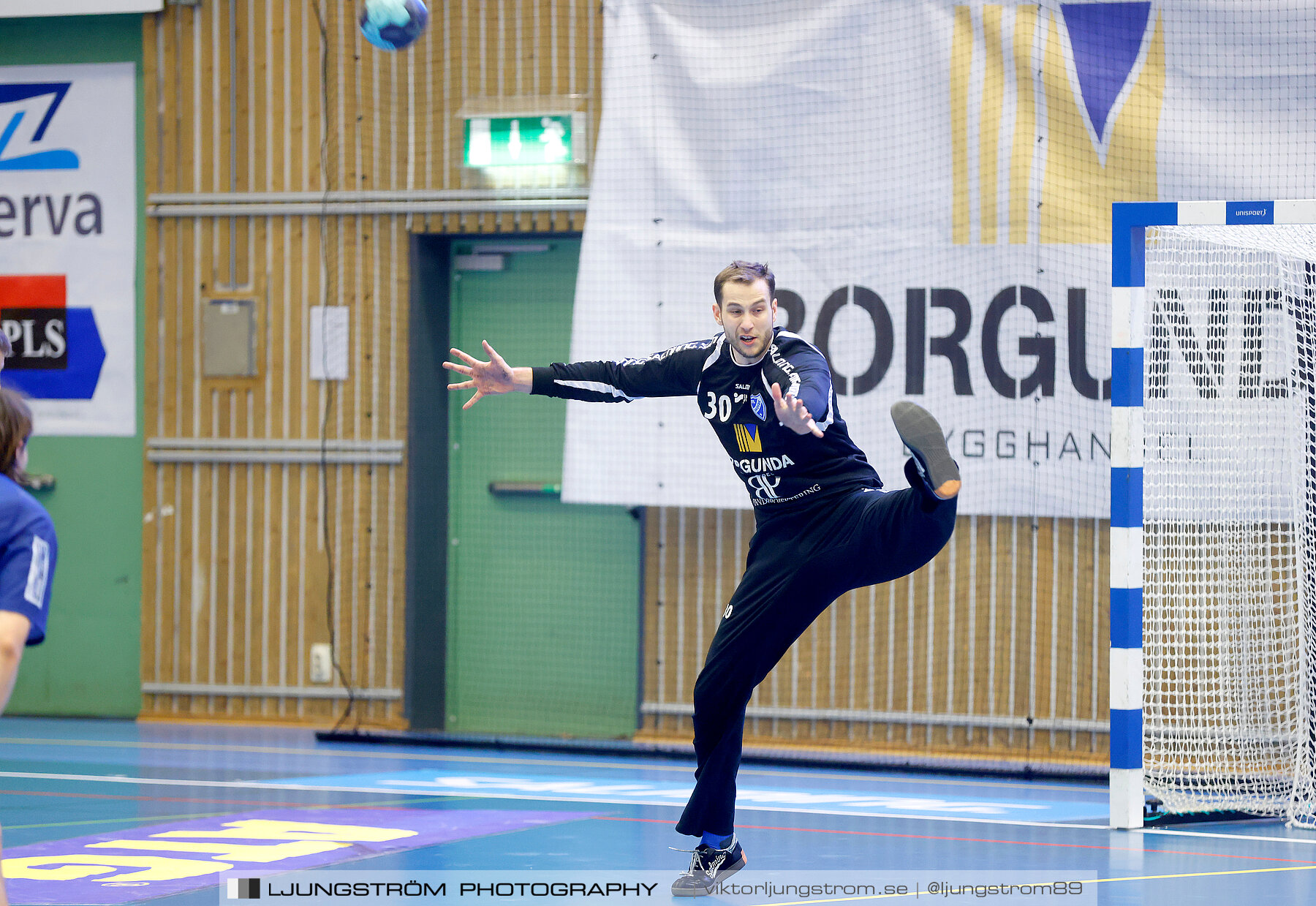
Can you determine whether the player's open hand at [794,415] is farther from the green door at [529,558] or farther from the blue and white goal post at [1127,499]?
the green door at [529,558]

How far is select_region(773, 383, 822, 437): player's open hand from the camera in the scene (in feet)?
16.8

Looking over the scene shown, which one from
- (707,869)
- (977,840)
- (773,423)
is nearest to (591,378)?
(773,423)

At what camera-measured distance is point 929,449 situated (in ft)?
17.3

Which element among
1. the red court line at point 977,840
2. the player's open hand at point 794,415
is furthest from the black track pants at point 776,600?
the red court line at point 977,840

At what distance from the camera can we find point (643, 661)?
10898 millimetres

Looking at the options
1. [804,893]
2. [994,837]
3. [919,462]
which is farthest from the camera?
[994,837]

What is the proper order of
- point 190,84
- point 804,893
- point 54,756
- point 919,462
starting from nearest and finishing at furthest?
point 919,462 < point 804,893 < point 54,756 < point 190,84

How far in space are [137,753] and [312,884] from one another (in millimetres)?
4700

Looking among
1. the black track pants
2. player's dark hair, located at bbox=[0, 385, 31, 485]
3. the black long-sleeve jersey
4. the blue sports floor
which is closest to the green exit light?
the blue sports floor

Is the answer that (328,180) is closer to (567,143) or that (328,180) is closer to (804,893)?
(567,143)

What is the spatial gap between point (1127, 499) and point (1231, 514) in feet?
3.37

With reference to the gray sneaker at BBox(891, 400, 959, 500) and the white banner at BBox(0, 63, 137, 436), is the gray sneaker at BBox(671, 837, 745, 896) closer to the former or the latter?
the gray sneaker at BBox(891, 400, 959, 500)

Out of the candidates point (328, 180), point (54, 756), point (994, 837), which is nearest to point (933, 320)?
point (994, 837)

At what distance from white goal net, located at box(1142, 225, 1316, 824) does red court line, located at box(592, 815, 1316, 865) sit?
0.90 meters
